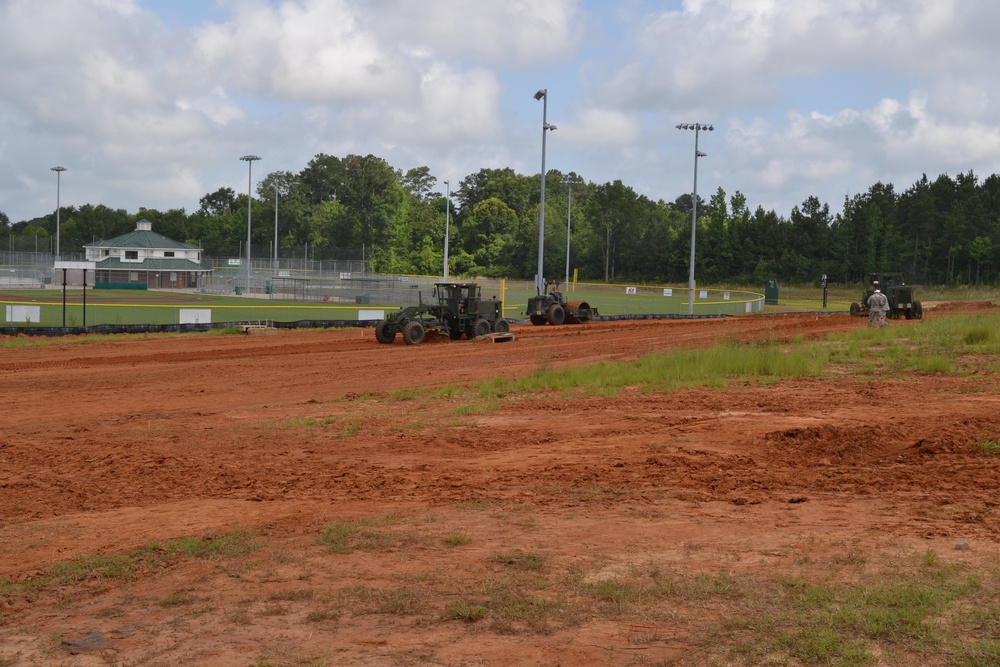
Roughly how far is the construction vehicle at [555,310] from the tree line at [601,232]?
167ft

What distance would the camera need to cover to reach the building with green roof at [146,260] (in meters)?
90.0

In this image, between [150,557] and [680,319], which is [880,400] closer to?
[150,557]

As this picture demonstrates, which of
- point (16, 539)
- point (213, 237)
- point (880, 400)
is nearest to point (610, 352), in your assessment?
point (880, 400)

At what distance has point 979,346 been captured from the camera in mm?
22594

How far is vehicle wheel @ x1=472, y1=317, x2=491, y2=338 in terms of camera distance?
32.5 metres

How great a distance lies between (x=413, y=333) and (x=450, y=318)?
68.4 inches

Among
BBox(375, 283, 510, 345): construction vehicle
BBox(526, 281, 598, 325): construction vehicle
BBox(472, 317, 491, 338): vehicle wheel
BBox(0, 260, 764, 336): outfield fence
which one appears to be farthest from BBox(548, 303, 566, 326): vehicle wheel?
BBox(472, 317, 491, 338): vehicle wheel

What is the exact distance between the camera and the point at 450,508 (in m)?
10.1

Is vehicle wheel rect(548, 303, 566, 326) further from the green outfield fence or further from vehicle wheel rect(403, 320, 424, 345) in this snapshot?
vehicle wheel rect(403, 320, 424, 345)

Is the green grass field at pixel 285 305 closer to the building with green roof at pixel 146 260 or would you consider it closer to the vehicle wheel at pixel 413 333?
the vehicle wheel at pixel 413 333

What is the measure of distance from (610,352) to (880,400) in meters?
10.9

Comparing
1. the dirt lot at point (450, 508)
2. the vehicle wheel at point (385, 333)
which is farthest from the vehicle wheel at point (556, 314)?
the dirt lot at point (450, 508)

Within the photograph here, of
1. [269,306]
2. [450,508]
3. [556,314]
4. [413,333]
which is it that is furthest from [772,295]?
[450,508]

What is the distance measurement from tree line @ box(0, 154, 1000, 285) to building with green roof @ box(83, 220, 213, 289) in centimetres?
370
